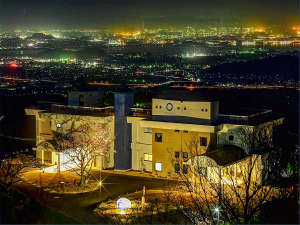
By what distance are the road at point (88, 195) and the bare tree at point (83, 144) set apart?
881 mm

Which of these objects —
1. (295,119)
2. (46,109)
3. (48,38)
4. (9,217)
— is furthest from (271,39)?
(9,217)

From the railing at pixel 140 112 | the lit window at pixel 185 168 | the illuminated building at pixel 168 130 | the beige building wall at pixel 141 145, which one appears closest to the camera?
the lit window at pixel 185 168

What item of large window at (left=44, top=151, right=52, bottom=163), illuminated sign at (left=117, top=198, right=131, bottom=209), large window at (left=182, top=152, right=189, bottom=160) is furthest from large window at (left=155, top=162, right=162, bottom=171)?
illuminated sign at (left=117, top=198, right=131, bottom=209)

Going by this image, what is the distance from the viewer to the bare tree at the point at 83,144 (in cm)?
1834

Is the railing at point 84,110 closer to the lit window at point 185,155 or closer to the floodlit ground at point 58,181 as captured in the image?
the floodlit ground at point 58,181

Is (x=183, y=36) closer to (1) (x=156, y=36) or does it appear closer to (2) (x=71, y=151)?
(1) (x=156, y=36)

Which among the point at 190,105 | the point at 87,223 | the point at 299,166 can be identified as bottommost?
the point at 87,223

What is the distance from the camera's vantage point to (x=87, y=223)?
13.7m

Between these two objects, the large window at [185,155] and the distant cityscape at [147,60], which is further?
the distant cityscape at [147,60]

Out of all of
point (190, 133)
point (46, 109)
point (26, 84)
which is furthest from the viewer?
point (26, 84)

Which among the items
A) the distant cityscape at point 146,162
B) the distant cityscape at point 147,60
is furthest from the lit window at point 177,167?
the distant cityscape at point 147,60

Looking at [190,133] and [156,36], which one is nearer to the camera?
[190,133]

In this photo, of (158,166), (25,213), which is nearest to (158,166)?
(158,166)

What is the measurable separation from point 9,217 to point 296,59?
58.9 m
